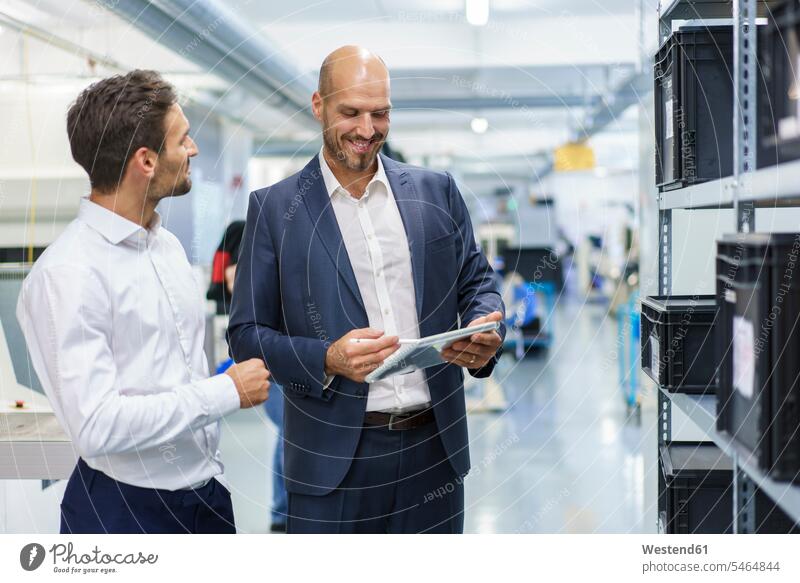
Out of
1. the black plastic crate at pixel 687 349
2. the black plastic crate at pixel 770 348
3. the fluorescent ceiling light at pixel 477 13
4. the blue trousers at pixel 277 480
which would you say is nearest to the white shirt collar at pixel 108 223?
the black plastic crate at pixel 770 348

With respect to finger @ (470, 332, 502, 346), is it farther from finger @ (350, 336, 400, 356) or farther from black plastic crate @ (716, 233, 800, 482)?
black plastic crate @ (716, 233, 800, 482)

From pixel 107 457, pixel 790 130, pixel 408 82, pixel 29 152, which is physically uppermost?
pixel 408 82

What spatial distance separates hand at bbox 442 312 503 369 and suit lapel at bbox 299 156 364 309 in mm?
260

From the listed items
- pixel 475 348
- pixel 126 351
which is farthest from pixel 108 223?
pixel 475 348

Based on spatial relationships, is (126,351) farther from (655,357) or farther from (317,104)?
(655,357)

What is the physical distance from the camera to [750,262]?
1553 millimetres

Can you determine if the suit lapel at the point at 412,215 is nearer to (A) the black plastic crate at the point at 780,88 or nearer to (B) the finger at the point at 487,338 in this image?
(B) the finger at the point at 487,338

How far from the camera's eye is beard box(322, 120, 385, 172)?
85.2 inches

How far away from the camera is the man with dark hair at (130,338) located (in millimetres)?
1677

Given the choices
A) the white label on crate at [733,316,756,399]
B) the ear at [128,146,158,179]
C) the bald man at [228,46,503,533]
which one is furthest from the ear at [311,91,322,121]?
the white label on crate at [733,316,756,399]

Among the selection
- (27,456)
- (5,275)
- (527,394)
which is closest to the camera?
(27,456)

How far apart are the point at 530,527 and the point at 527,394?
3930 millimetres
